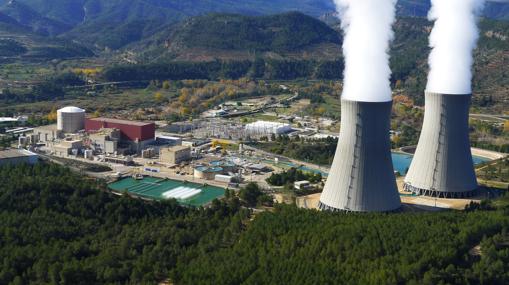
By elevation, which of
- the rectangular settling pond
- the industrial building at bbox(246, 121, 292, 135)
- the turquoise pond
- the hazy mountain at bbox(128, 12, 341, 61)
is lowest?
the rectangular settling pond

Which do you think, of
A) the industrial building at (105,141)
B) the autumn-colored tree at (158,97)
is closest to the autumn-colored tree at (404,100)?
the autumn-colored tree at (158,97)

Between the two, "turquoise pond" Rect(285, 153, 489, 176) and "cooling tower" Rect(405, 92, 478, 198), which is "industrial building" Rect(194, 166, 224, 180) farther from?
"cooling tower" Rect(405, 92, 478, 198)

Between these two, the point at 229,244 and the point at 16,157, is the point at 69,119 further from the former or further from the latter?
the point at 229,244

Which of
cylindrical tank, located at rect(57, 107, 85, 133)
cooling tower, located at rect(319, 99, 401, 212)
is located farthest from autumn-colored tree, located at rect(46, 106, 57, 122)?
cooling tower, located at rect(319, 99, 401, 212)

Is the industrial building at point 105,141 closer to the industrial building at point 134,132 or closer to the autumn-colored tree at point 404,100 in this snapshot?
the industrial building at point 134,132

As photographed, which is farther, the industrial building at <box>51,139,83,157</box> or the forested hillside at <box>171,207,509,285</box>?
the industrial building at <box>51,139,83,157</box>

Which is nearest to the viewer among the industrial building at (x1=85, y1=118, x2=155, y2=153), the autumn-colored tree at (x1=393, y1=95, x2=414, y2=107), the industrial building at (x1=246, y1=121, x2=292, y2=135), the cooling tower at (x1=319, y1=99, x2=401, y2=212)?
the cooling tower at (x1=319, y1=99, x2=401, y2=212)

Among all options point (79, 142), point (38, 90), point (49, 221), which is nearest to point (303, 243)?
point (49, 221)
